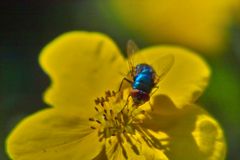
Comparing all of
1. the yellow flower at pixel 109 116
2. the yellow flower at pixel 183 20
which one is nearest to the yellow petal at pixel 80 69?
the yellow flower at pixel 109 116

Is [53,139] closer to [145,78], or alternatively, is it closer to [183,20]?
[145,78]

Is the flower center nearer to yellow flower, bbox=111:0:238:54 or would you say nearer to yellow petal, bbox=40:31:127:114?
yellow petal, bbox=40:31:127:114

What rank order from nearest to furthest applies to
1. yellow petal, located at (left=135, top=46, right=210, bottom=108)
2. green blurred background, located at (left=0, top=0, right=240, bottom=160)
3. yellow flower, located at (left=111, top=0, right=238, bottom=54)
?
1. yellow petal, located at (left=135, top=46, right=210, bottom=108)
2. green blurred background, located at (left=0, top=0, right=240, bottom=160)
3. yellow flower, located at (left=111, top=0, right=238, bottom=54)

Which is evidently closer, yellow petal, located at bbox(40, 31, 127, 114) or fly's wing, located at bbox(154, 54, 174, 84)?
fly's wing, located at bbox(154, 54, 174, 84)

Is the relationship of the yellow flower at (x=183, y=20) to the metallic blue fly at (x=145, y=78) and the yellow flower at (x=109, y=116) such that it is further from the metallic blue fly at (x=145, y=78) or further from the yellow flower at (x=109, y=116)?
the metallic blue fly at (x=145, y=78)

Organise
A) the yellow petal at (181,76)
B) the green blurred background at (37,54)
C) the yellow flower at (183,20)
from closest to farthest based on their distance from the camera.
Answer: the yellow petal at (181,76) → the green blurred background at (37,54) → the yellow flower at (183,20)

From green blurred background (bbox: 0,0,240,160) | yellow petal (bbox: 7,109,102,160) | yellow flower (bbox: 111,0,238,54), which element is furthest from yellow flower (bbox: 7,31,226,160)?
yellow flower (bbox: 111,0,238,54)
